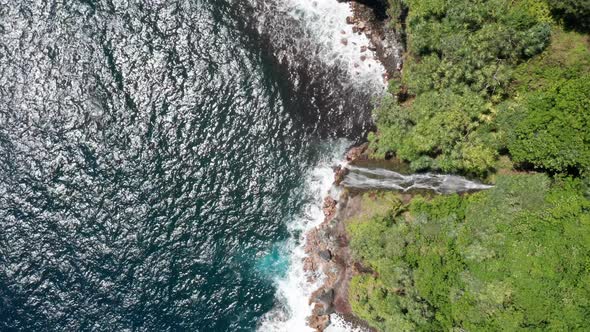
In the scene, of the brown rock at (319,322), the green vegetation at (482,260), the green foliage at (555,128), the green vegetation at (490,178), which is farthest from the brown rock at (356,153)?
the brown rock at (319,322)

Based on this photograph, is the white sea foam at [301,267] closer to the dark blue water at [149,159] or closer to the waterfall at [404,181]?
the dark blue water at [149,159]

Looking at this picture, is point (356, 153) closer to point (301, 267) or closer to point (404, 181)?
point (404, 181)

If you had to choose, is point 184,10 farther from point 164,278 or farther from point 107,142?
point 164,278

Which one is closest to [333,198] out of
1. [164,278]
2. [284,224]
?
[284,224]

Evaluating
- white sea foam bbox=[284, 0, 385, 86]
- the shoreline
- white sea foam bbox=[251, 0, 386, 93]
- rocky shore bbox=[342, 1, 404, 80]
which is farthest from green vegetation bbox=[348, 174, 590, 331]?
rocky shore bbox=[342, 1, 404, 80]

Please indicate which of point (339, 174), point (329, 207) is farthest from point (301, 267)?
point (339, 174)
